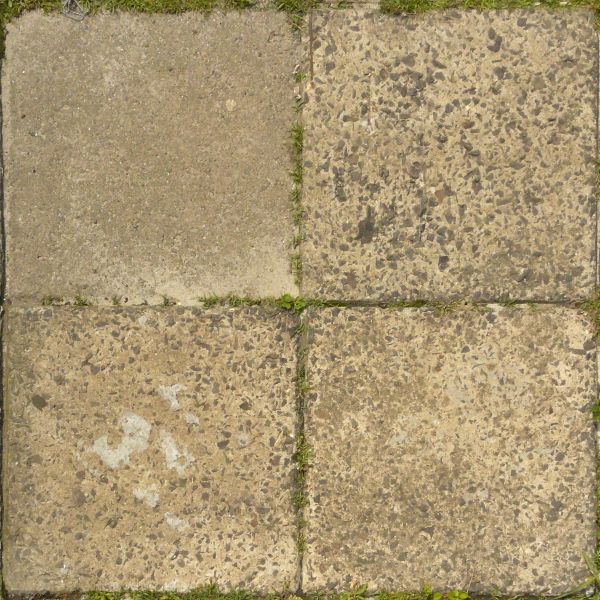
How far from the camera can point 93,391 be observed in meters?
2.54

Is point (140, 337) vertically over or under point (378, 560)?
over

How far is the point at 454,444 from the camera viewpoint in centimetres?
251

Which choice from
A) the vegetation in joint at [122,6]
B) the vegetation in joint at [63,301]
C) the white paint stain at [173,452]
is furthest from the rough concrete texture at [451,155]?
the vegetation in joint at [63,301]

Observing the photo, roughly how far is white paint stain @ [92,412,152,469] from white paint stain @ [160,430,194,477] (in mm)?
74

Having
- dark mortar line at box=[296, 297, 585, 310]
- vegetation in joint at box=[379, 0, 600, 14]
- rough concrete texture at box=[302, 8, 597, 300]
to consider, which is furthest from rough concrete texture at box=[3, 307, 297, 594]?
vegetation in joint at box=[379, 0, 600, 14]

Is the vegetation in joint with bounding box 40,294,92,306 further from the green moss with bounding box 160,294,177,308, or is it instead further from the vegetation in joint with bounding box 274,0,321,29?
the vegetation in joint with bounding box 274,0,321,29

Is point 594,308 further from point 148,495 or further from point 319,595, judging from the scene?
point 148,495

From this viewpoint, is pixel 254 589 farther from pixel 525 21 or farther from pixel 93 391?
pixel 525 21

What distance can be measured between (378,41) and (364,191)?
0.64 m

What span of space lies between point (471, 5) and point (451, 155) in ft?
2.11

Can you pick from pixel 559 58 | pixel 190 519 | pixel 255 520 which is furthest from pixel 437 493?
pixel 559 58

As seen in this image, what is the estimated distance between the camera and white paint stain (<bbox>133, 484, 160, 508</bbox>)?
2527 mm

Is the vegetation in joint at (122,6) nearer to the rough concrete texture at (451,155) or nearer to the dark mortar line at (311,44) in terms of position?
the dark mortar line at (311,44)

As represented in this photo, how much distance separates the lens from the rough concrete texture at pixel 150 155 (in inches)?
99.8
